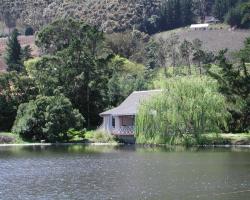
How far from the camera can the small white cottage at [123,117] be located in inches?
2493

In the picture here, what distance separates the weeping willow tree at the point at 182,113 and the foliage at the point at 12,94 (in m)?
21.4

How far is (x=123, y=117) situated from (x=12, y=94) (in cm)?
1535

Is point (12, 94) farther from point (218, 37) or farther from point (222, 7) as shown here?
point (222, 7)

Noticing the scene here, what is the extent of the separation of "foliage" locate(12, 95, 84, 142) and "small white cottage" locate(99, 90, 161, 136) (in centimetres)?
332

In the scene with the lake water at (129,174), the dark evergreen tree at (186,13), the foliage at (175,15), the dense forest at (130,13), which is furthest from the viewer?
the dark evergreen tree at (186,13)

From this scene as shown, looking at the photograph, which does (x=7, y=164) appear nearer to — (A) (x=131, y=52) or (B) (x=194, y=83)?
(B) (x=194, y=83)

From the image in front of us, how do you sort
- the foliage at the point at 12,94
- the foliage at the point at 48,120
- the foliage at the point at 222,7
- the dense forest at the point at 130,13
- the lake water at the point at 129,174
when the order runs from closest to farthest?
the lake water at the point at 129,174
the foliage at the point at 48,120
the foliage at the point at 12,94
the dense forest at the point at 130,13
the foliage at the point at 222,7

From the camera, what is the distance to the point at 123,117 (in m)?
65.4

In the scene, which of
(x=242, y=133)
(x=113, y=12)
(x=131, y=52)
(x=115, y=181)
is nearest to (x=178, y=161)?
(x=115, y=181)

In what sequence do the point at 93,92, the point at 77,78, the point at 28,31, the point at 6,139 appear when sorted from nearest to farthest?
the point at 6,139 → the point at 77,78 → the point at 93,92 → the point at 28,31

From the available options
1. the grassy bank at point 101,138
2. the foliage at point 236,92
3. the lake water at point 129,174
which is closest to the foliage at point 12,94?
the grassy bank at point 101,138

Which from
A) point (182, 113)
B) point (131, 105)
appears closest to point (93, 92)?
point (131, 105)

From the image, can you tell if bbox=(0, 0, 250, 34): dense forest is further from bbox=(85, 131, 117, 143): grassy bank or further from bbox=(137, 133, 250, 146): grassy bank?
bbox=(137, 133, 250, 146): grassy bank

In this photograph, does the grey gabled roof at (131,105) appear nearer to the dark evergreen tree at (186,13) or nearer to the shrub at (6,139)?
the shrub at (6,139)
